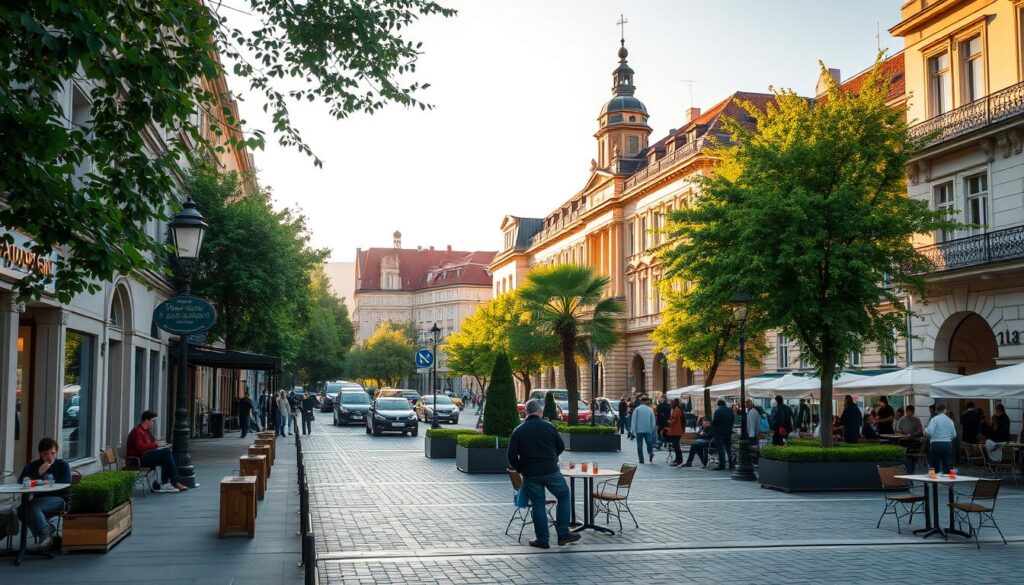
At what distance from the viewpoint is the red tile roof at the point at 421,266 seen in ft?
461

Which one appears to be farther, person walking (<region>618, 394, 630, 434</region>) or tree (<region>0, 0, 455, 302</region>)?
person walking (<region>618, 394, 630, 434</region>)

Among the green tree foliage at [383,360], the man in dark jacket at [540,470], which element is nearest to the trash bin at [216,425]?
the man in dark jacket at [540,470]

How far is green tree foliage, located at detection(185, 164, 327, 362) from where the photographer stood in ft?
95.5

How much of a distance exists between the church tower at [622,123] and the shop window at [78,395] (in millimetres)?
58168

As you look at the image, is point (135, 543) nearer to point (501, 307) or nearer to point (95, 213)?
point (95, 213)

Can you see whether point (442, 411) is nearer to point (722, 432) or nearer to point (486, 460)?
point (722, 432)

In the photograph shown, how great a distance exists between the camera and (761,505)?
54.5ft

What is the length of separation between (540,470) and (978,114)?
21.5 m

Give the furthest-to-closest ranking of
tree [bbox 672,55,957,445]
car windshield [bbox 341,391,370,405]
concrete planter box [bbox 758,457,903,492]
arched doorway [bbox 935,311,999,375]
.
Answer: car windshield [bbox 341,391,370,405]
arched doorway [bbox 935,311,999,375]
tree [bbox 672,55,957,445]
concrete planter box [bbox 758,457,903,492]

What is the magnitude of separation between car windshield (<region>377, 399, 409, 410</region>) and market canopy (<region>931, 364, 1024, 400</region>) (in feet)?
77.3

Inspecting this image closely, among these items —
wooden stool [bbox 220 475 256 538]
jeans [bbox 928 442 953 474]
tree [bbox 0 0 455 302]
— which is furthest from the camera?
jeans [bbox 928 442 953 474]

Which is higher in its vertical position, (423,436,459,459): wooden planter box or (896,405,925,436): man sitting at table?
(896,405,925,436): man sitting at table

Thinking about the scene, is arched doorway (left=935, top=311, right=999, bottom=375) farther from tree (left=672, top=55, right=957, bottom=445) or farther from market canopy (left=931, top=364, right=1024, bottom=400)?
market canopy (left=931, top=364, right=1024, bottom=400)

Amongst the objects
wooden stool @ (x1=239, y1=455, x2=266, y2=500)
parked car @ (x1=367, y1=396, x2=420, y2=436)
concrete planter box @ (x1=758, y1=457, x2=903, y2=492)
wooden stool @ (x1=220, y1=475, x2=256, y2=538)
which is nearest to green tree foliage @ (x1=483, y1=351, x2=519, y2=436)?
concrete planter box @ (x1=758, y1=457, x2=903, y2=492)
